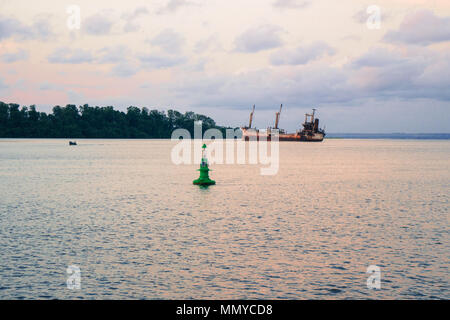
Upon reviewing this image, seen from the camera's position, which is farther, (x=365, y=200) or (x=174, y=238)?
(x=365, y=200)

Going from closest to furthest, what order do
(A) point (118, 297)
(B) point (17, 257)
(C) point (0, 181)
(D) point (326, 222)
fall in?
(A) point (118, 297)
(B) point (17, 257)
(D) point (326, 222)
(C) point (0, 181)

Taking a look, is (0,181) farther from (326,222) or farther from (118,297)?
(118,297)

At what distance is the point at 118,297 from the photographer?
1266cm

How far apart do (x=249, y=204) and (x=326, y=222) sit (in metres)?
7.37

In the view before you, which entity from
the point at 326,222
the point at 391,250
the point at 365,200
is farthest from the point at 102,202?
the point at 391,250

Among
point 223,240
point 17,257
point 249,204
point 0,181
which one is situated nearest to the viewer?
point 17,257

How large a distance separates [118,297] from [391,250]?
10148mm

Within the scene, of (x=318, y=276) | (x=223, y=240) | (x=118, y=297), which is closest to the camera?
(x=118, y=297)

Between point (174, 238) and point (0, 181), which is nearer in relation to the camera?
point (174, 238)

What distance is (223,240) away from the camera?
19484 millimetres

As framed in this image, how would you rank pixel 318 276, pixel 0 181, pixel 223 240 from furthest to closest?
1. pixel 0 181
2. pixel 223 240
3. pixel 318 276

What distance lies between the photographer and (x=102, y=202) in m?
31.4

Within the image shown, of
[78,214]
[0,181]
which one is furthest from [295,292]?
[0,181]
